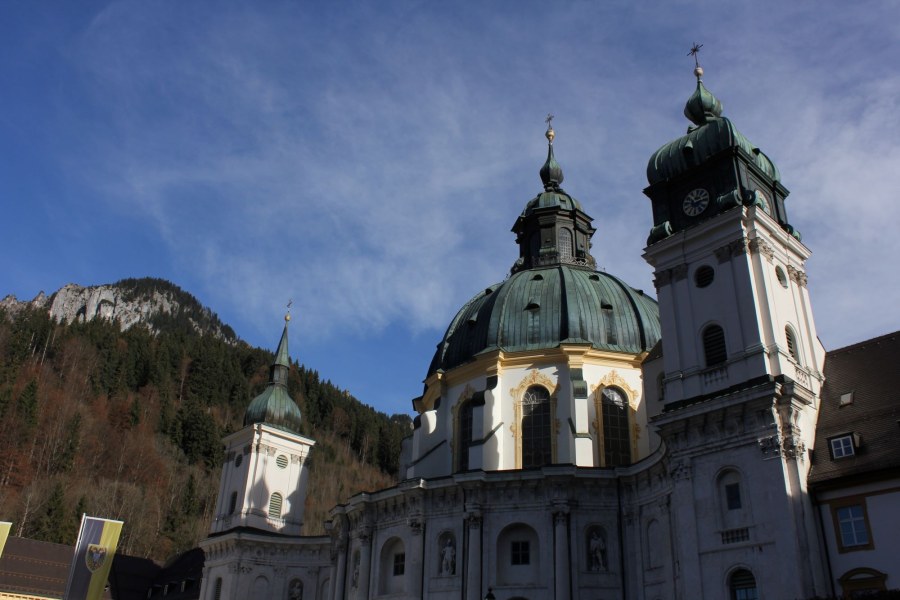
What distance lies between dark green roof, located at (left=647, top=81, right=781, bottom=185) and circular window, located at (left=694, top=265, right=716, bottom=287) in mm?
4211

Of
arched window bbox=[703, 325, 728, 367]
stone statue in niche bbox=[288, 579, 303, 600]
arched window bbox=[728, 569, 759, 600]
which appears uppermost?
arched window bbox=[703, 325, 728, 367]

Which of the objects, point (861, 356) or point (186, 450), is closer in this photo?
point (861, 356)

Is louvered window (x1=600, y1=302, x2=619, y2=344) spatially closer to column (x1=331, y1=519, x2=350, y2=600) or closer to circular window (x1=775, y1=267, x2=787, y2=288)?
circular window (x1=775, y1=267, x2=787, y2=288)

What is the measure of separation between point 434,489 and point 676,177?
16.4 m

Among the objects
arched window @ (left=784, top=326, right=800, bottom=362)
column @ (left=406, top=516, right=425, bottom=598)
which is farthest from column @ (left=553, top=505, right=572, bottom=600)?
Answer: arched window @ (left=784, top=326, right=800, bottom=362)

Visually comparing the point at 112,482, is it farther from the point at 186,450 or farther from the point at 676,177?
the point at 676,177

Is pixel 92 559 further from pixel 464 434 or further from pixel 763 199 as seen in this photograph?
pixel 763 199

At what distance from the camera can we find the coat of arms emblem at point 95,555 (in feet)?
150

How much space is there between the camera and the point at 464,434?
38.5 meters

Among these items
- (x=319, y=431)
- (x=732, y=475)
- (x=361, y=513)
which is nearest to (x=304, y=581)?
(x=361, y=513)

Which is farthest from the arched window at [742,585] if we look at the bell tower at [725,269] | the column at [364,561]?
the column at [364,561]

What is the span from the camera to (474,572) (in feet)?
106

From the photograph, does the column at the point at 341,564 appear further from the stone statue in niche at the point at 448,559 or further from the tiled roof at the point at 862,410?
the tiled roof at the point at 862,410

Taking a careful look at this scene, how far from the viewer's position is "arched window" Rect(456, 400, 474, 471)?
3788cm
